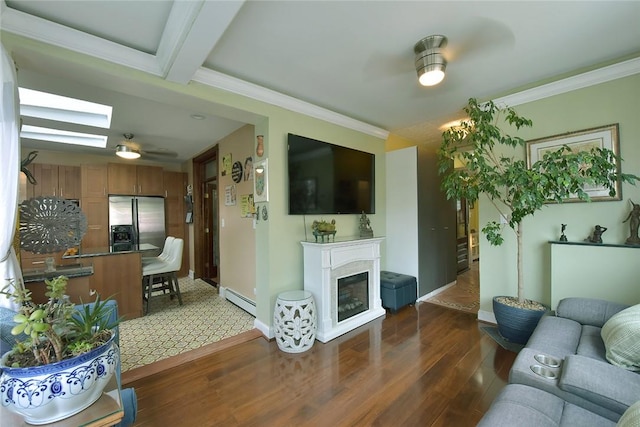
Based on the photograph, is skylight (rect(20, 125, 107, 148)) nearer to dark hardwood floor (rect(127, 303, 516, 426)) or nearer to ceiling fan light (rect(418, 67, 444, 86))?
dark hardwood floor (rect(127, 303, 516, 426))

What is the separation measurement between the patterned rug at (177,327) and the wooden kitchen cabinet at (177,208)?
54.6 inches

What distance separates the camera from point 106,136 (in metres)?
3.84

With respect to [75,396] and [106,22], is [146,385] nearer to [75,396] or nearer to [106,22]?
[75,396]

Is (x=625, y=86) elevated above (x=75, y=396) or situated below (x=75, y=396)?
above

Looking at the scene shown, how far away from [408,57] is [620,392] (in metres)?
2.30

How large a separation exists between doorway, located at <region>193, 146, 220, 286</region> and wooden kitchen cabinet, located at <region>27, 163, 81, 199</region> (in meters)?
1.92

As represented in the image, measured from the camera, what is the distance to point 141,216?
15.9ft

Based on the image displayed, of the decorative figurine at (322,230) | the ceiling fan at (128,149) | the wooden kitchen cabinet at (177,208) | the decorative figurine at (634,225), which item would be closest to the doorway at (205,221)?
the wooden kitchen cabinet at (177,208)

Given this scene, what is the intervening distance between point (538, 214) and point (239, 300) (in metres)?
3.66

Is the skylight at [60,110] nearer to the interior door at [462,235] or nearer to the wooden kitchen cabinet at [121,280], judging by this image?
the wooden kitchen cabinet at [121,280]

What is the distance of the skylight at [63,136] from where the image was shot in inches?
146

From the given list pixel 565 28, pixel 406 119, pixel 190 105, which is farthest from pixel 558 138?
pixel 190 105

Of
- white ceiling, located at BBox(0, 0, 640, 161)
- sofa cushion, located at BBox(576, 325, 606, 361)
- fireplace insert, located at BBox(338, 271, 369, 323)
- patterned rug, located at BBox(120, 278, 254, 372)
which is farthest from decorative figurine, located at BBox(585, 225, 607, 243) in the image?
patterned rug, located at BBox(120, 278, 254, 372)

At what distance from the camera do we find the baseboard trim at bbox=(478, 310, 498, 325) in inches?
114
